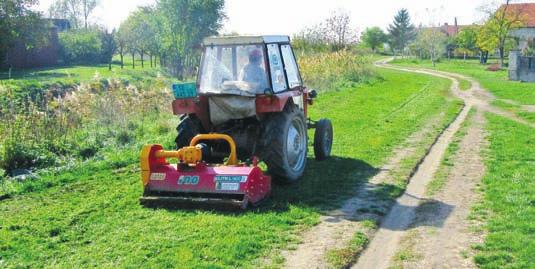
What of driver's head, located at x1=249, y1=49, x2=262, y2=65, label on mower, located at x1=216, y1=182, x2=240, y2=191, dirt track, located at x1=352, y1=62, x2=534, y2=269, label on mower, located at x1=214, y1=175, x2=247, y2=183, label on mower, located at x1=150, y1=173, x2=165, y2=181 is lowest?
dirt track, located at x1=352, y1=62, x2=534, y2=269

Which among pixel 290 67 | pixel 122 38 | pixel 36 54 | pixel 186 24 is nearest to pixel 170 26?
pixel 186 24

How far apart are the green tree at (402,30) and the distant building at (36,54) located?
4595cm

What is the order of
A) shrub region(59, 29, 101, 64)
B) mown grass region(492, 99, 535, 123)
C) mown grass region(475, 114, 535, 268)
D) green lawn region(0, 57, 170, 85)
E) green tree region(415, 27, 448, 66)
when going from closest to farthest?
1. mown grass region(475, 114, 535, 268)
2. mown grass region(492, 99, 535, 123)
3. green lawn region(0, 57, 170, 85)
4. shrub region(59, 29, 101, 64)
5. green tree region(415, 27, 448, 66)

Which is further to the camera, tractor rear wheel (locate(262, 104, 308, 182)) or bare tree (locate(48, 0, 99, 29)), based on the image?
bare tree (locate(48, 0, 99, 29))

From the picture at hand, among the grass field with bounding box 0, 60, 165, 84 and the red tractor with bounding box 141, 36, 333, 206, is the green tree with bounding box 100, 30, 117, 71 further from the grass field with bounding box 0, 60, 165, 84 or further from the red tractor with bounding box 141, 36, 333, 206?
the red tractor with bounding box 141, 36, 333, 206

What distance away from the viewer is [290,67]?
9625mm

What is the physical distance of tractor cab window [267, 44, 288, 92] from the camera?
880 cm

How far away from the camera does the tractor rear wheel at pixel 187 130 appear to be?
883cm

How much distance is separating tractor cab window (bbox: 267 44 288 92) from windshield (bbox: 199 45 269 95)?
14cm

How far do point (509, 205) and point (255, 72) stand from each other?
13.1 ft

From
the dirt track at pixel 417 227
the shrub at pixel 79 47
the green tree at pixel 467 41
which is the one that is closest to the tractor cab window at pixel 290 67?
the dirt track at pixel 417 227

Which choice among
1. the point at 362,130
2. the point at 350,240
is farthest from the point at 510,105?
the point at 350,240

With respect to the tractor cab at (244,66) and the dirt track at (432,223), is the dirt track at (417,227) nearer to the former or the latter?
the dirt track at (432,223)

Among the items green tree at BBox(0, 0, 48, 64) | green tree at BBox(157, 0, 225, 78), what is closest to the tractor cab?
green tree at BBox(157, 0, 225, 78)
